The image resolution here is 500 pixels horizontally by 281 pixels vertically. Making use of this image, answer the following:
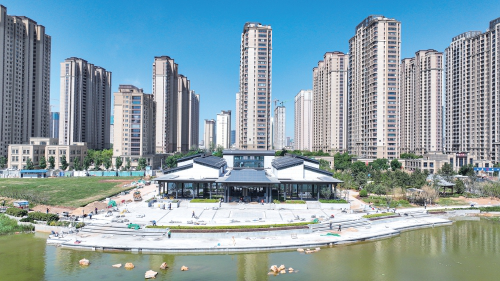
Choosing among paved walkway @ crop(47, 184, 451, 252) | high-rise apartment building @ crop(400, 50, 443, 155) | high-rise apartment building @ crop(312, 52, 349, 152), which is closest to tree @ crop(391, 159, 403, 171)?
high-rise apartment building @ crop(400, 50, 443, 155)

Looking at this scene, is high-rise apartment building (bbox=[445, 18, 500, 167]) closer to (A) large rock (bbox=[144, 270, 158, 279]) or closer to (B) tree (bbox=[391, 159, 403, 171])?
(B) tree (bbox=[391, 159, 403, 171])

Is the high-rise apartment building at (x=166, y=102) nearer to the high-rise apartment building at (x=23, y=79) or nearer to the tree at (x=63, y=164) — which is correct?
the high-rise apartment building at (x=23, y=79)

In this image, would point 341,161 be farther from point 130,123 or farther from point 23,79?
point 23,79

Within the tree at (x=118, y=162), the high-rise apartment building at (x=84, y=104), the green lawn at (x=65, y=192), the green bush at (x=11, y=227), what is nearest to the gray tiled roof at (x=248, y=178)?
the green lawn at (x=65, y=192)

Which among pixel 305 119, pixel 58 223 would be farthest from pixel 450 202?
pixel 305 119

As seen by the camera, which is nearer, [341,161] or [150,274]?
[150,274]

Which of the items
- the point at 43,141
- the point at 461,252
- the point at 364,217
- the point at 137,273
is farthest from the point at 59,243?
the point at 43,141
